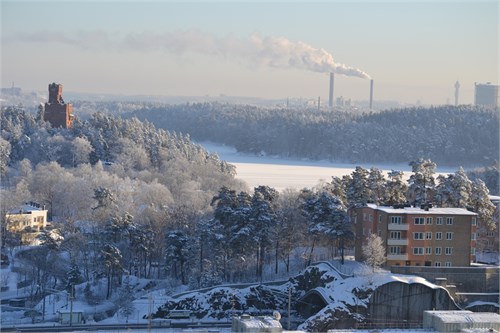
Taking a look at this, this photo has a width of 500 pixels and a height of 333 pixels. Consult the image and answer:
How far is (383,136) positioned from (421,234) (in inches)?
2142

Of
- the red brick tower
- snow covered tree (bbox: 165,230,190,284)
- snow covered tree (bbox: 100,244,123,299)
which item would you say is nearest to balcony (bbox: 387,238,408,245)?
snow covered tree (bbox: 165,230,190,284)

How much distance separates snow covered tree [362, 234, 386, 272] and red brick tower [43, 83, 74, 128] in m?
30.5

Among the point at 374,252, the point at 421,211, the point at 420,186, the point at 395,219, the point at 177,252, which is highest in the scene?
the point at 420,186

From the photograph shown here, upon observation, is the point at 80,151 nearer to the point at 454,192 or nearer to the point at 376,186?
the point at 376,186

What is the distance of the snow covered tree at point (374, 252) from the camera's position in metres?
25.5

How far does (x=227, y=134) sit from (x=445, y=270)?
70605 mm

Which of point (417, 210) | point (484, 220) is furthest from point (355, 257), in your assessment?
point (484, 220)

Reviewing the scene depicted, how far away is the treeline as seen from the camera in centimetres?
7638

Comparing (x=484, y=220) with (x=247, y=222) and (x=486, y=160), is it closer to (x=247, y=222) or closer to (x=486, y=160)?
(x=247, y=222)

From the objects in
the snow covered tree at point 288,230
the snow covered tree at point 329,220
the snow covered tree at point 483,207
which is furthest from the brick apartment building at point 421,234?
the snow covered tree at point 483,207

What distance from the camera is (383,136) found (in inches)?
3174

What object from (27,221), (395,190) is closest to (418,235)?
(395,190)

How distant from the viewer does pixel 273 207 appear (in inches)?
1193

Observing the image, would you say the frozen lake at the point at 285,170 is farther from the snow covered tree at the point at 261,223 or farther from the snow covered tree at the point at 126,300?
the snow covered tree at the point at 126,300
